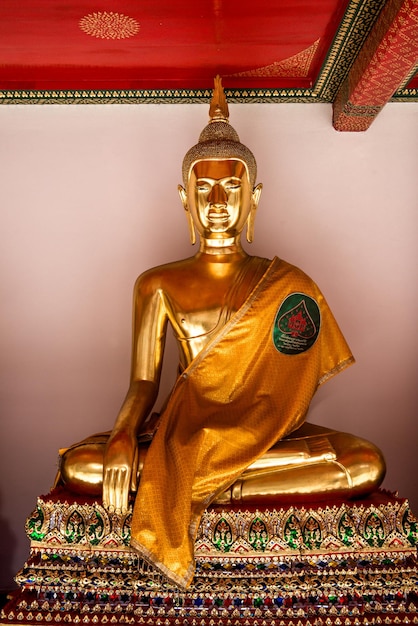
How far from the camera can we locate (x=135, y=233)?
355 cm

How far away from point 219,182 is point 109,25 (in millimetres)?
788

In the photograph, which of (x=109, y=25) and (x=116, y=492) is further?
(x=109, y=25)

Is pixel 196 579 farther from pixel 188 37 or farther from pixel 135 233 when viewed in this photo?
pixel 188 37

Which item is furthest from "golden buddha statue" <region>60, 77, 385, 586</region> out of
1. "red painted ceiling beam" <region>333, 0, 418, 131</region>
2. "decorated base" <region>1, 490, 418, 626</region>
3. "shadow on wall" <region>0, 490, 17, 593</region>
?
"shadow on wall" <region>0, 490, 17, 593</region>

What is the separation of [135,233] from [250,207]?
71cm

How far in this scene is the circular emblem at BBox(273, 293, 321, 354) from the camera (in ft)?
9.28

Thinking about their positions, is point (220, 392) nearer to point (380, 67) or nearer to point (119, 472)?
point (119, 472)

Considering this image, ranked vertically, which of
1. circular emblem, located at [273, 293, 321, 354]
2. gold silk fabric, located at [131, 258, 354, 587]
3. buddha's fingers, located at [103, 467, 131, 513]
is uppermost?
circular emblem, located at [273, 293, 321, 354]

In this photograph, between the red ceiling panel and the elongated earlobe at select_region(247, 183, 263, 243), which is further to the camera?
the elongated earlobe at select_region(247, 183, 263, 243)

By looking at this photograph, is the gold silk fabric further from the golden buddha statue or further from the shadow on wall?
the shadow on wall

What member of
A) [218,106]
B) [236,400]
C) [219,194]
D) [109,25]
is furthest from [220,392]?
[109,25]

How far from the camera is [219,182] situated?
2.98 metres

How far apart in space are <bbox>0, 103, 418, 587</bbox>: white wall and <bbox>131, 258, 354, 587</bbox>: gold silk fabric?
2.15ft

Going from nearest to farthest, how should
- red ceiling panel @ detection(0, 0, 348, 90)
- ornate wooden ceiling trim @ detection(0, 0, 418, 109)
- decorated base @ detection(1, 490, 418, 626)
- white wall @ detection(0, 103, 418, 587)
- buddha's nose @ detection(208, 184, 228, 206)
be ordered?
decorated base @ detection(1, 490, 418, 626)
red ceiling panel @ detection(0, 0, 348, 90)
buddha's nose @ detection(208, 184, 228, 206)
ornate wooden ceiling trim @ detection(0, 0, 418, 109)
white wall @ detection(0, 103, 418, 587)
